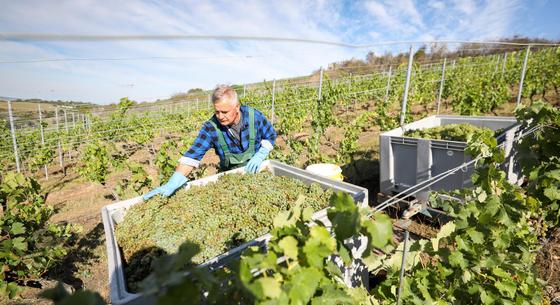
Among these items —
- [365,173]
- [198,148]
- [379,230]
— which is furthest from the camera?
[365,173]

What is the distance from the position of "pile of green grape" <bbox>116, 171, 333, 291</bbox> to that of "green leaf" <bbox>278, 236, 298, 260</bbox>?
0.72m

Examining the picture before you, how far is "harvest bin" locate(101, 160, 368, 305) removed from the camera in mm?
1271

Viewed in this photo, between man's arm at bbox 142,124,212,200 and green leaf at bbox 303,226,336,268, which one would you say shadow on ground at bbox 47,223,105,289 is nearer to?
man's arm at bbox 142,124,212,200

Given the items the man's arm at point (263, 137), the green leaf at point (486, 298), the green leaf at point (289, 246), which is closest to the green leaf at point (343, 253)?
the green leaf at point (289, 246)

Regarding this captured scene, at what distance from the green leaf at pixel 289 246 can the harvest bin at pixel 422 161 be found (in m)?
2.98

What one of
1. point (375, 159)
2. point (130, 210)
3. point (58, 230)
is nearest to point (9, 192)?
point (58, 230)

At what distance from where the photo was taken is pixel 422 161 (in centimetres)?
375

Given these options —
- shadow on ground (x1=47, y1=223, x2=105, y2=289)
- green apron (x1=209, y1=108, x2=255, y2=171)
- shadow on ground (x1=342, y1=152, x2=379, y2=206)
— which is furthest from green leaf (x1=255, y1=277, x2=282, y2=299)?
shadow on ground (x1=342, y1=152, x2=379, y2=206)

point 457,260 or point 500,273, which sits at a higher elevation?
point 457,260

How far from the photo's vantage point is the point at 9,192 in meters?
3.04

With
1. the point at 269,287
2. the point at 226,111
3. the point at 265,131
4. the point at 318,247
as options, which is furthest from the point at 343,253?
the point at 265,131

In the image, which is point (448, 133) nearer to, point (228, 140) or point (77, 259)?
point (228, 140)

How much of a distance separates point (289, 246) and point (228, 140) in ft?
7.87

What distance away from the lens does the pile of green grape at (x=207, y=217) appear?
5.86 feet
